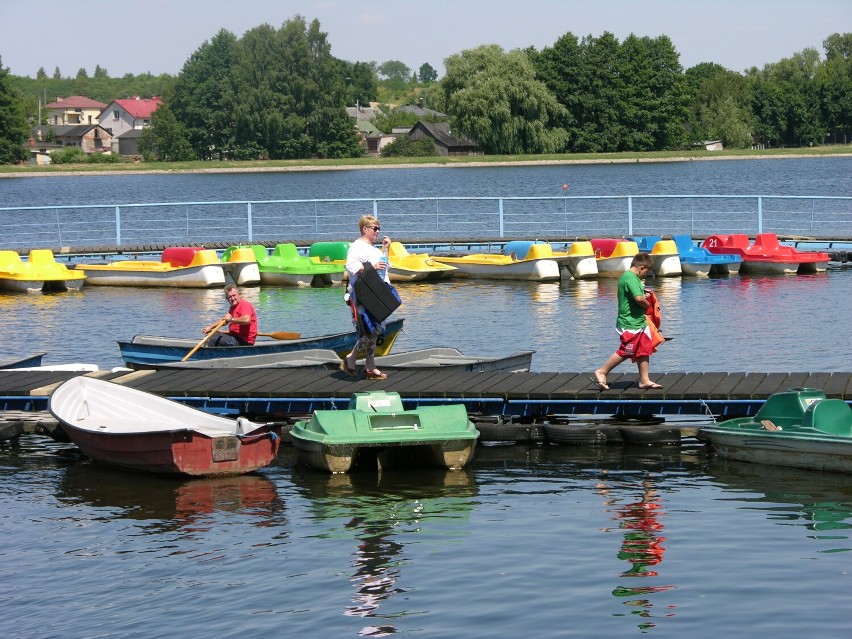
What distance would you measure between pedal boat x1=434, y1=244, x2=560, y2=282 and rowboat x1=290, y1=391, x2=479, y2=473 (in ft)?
63.0

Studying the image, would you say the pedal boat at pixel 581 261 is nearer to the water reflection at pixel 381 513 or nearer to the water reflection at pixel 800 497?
the water reflection at pixel 800 497

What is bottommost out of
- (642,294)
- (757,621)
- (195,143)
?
(757,621)

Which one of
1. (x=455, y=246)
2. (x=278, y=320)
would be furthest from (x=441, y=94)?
(x=278, y=320)

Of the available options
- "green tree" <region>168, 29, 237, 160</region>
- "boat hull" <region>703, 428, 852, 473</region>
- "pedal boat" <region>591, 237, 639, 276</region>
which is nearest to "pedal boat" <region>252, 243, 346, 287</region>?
"pedal boat" <region>591, 237, 639, 276</region>

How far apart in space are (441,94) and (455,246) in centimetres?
5922

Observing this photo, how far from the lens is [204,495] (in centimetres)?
1320

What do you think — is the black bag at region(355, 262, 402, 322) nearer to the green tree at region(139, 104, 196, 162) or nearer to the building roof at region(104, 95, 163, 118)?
the green tree at region(139, 104, 196, 162)

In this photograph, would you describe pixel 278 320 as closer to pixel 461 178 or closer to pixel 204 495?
pixel 204 495

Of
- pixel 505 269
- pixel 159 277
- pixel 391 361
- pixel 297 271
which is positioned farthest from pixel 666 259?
pixel 391 361

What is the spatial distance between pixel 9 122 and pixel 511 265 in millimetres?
99511

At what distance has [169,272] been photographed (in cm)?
3278

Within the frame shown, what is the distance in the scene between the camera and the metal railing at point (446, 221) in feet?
142

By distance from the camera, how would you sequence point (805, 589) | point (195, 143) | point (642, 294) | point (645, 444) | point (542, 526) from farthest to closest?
point (195, 143), point (645, 444), point (642, 294), point (542, 526), point (805, 589)

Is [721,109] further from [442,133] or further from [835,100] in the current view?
[442,133]
